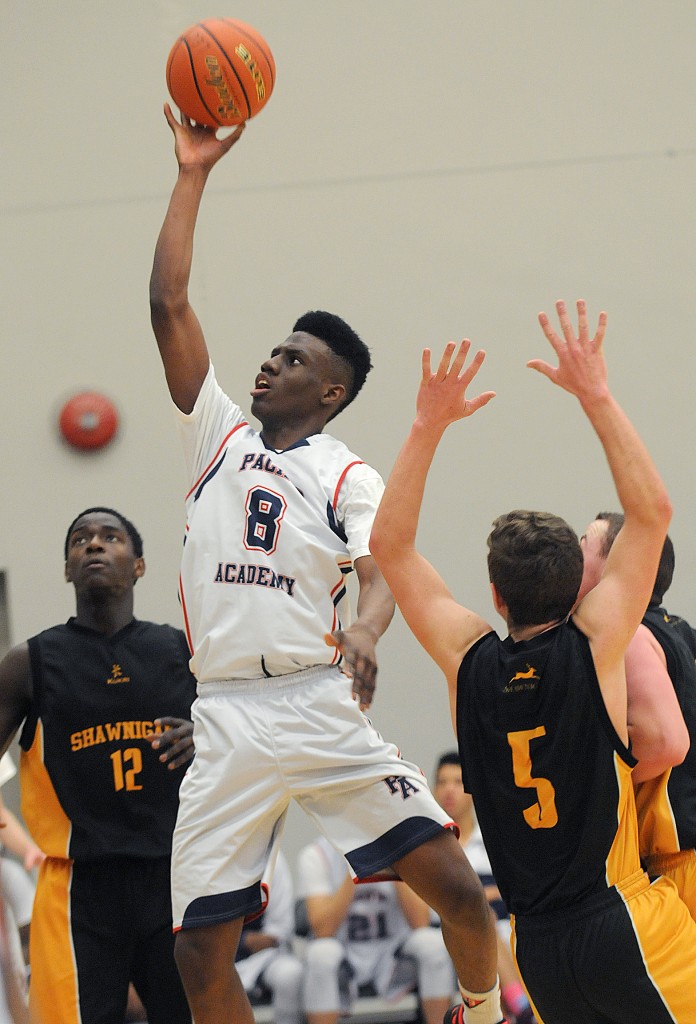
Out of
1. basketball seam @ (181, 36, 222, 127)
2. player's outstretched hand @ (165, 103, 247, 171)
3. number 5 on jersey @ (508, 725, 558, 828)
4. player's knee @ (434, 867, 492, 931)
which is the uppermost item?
basketball seam @ (181, 36, 222, 127)

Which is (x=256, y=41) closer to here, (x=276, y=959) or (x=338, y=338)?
(x=338, y=338)

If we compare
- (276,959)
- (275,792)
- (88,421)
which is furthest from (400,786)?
(88,421)

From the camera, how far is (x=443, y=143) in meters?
7.44

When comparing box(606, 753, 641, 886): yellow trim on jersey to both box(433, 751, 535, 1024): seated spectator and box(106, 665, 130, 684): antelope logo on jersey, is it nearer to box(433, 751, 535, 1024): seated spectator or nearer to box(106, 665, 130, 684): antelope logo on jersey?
box(106, 665, 130, 684): antelope logo on jersey

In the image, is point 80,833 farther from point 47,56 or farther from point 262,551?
point 47,56

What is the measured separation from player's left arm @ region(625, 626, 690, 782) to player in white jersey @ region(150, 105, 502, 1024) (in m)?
0.68

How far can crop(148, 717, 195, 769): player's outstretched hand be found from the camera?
13.0ft

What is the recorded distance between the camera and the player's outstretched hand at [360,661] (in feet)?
9.85

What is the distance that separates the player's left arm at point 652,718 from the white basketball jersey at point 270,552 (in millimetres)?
877

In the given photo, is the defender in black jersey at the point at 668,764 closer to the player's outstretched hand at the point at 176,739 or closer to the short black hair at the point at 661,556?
the short black hair at the point at 661,556

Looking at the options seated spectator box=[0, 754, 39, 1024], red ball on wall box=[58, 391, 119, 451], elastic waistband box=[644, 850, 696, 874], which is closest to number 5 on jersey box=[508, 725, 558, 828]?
elastic waistband box=[644, 850, 696, 874]

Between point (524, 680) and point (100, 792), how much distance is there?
2.06 m

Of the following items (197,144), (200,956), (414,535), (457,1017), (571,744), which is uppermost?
(197,144)

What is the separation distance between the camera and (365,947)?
19.2 feet
